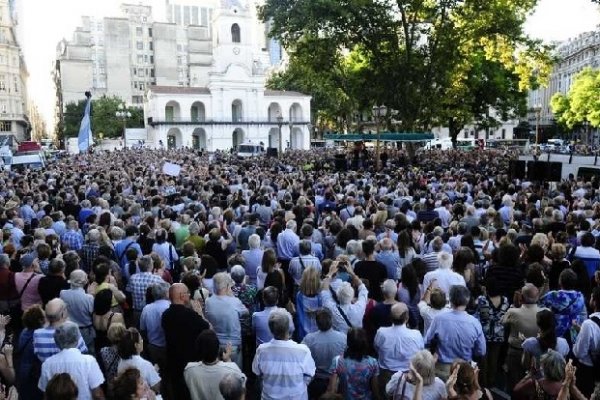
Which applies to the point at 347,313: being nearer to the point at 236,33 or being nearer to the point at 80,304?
the point at 80,304

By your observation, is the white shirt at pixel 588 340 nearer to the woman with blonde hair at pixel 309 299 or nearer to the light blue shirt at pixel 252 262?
the woman with blonde hair at pixel 309 299

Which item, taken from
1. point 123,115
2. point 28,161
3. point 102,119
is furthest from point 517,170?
point 102,119

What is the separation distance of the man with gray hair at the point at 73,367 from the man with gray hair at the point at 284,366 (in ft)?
4.25

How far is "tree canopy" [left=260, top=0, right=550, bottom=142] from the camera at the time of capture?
26781 millimetres

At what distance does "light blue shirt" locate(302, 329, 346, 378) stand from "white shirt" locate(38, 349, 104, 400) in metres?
1.79

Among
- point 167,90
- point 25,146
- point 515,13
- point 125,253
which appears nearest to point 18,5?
point 167,90

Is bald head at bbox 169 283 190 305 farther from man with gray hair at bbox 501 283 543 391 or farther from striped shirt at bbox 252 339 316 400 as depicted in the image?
man with gray hair at bbox 501 283 543 391

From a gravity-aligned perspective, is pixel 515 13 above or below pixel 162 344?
above

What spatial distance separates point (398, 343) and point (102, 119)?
242ft

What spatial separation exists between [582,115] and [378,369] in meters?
63.1

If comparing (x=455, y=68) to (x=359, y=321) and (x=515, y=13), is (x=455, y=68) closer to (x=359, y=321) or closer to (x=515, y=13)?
(x=515, y=13)

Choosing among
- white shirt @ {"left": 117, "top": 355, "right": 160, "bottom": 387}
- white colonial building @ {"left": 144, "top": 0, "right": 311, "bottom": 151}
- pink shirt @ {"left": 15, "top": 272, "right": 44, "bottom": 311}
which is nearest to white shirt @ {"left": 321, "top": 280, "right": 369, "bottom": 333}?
white shirt @ {"left": 117, "top": 355, "right": 160, "bottom": 387}

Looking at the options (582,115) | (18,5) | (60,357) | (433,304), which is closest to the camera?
(60,357)

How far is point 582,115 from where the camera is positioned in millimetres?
59250
